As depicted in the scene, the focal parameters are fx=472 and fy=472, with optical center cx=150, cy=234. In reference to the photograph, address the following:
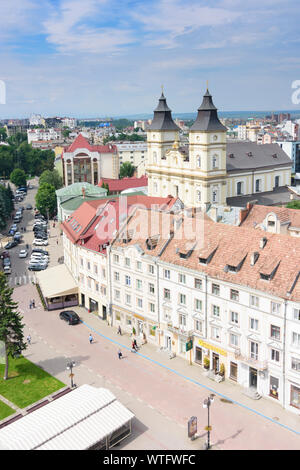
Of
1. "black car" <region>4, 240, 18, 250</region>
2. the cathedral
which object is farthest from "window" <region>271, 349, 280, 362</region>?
"black car" <region>4, 240, 18, 250</region>

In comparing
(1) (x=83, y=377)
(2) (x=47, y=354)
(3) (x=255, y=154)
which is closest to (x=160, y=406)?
(1) (x=83, y=377)

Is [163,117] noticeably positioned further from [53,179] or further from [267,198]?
[53,179]

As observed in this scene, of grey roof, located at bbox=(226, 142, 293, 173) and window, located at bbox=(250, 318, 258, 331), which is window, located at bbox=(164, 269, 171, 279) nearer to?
window, located at bbox=(250, 318, 258, 331)

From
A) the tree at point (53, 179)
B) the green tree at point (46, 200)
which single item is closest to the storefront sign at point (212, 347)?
the green tree at point (46, 200)

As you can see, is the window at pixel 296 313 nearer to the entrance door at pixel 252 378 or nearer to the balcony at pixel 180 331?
the entrance door at pixel 252 378

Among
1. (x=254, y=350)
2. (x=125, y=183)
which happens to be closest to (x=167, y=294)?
(x=254, y=350)
